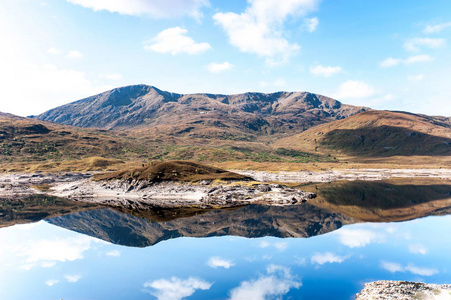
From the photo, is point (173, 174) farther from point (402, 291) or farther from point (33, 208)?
point (402, 291)

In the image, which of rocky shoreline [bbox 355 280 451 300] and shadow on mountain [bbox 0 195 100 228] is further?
shadow on mountain [bbox 0 195 100 228]

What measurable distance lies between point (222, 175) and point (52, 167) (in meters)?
106

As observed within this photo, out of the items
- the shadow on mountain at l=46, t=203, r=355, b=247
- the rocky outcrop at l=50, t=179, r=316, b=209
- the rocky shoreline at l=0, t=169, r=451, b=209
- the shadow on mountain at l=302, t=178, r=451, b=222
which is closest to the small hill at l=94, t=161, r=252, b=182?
the rocky shoreline at l=0, t=169, r=451, b=209

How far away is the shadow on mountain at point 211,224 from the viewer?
45.5 m

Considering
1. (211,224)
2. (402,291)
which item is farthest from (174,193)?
(402,291)

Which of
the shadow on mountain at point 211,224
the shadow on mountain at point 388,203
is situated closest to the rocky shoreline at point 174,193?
the shadow on mountain at point 211,224

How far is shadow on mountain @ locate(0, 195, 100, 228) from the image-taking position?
59906mm

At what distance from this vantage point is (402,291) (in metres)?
24.3

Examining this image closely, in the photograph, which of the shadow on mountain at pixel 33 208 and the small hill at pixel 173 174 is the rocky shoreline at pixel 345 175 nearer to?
the small hill at pixel 173 174

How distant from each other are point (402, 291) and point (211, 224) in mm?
33193

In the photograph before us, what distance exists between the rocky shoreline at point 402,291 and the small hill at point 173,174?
60.7 meters

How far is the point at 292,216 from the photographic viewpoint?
54.0 m

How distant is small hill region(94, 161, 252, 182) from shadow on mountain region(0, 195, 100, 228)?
17469 millimetres

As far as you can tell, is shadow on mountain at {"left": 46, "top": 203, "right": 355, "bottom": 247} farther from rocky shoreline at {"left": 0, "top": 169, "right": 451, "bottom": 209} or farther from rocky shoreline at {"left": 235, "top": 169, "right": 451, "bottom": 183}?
rocky shoreline at {"left": 235, "top": 169, "right": 451, "bottom": 183}
